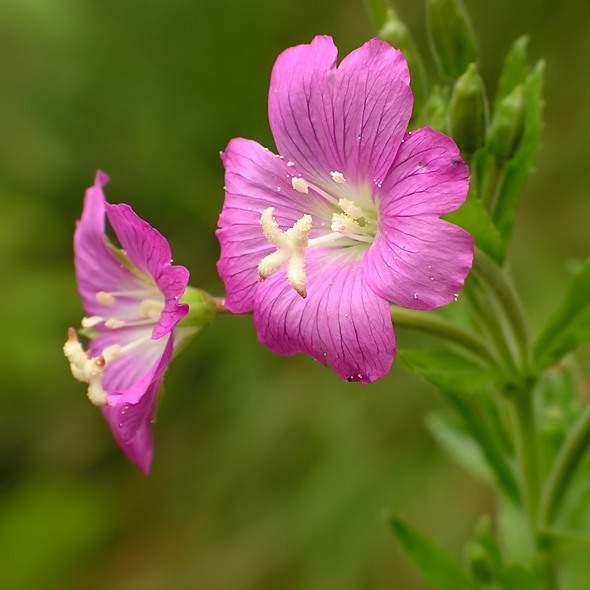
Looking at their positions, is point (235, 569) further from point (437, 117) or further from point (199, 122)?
point (437, 117)

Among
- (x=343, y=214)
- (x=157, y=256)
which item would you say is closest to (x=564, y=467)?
(x=343, y=214)

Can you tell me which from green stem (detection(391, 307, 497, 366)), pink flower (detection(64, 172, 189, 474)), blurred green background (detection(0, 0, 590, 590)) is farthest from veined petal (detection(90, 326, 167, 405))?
blurred green background (detection(0, 0, 590, 590))

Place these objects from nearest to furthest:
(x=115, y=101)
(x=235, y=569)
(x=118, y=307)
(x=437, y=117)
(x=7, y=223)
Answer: (x=437, y=117) → (x=118, y=307) → (x=235, y=569) → (x=7, y=223) → (x=115, y=101)

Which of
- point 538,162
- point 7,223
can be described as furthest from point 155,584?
point 538,162

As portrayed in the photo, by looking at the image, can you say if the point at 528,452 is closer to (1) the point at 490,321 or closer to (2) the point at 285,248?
(1) the point at 490,321

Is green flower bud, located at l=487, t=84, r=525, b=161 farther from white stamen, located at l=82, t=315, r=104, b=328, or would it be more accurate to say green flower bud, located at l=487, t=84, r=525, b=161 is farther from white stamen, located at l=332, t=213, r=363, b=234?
white stamen, located at l=82, t=315, r=104, b=328
